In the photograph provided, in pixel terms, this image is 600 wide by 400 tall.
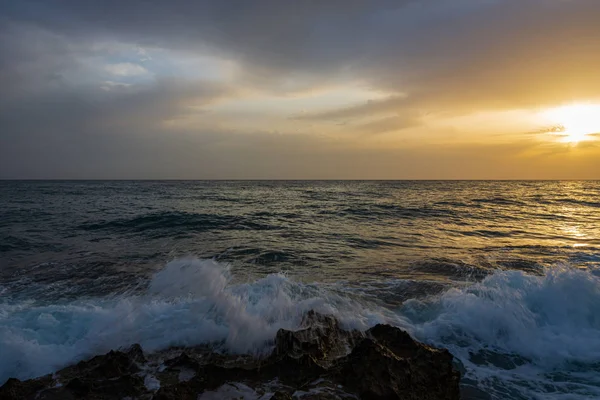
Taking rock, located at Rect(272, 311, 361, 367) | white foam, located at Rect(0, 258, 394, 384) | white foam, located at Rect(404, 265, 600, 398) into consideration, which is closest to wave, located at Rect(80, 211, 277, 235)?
white foam, located at Rect(0, 258, 394, 384)

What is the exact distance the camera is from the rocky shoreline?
12.8ft

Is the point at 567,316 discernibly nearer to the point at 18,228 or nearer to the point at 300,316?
the point at 300,316

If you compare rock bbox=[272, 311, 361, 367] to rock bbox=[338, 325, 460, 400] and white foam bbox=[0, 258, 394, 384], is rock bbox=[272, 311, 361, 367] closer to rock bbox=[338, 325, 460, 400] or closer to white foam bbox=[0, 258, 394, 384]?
white foam bbox=[0, 258, 394, 384]

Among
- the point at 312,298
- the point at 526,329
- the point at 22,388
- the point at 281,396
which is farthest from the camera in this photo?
the point at 312,298

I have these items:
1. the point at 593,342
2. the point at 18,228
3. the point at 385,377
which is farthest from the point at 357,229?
the point at 18,228

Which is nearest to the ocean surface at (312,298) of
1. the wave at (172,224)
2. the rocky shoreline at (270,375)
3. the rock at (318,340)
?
the rock at (318,340)

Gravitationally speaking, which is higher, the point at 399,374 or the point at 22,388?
the point at 399,374

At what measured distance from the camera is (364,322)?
20.0 ft

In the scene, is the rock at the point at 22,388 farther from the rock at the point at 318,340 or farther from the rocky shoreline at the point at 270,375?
the rock at the point at 318,340

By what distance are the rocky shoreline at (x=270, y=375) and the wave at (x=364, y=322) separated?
468 millimetres

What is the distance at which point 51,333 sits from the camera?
5.46 metres

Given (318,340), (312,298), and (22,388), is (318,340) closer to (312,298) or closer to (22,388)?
(312,298)

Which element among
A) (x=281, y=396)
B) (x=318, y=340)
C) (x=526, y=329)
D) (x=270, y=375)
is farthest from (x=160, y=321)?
(x=526, y=329)

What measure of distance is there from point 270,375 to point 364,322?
90.5 inches
